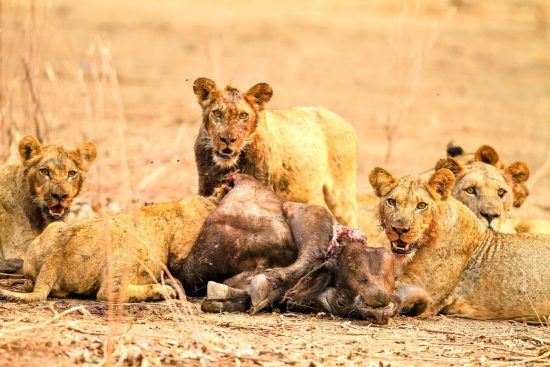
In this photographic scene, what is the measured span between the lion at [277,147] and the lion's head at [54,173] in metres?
0.90

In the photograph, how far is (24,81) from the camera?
1007cm

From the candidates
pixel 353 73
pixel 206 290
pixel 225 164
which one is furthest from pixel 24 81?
pixel 353 73

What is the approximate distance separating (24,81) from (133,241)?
159 inches

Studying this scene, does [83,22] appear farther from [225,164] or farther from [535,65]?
[225,164]

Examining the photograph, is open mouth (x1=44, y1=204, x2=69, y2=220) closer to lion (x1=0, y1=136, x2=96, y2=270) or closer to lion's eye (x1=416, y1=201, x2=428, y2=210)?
lion (x1=0, y1=136, x2=96, y2=270)

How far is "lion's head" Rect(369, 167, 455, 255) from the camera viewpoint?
6543mm

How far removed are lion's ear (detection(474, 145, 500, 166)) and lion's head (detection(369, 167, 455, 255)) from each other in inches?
65.2

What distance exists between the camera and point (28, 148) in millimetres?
7238

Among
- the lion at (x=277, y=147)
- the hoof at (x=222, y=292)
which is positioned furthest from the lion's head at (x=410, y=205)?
the lion at (x=277, y=147)

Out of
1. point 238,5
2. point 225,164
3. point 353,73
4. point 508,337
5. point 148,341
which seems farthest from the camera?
point 238,5

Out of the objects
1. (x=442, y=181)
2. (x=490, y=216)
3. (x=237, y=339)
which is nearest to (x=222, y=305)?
(x=237, y=339)

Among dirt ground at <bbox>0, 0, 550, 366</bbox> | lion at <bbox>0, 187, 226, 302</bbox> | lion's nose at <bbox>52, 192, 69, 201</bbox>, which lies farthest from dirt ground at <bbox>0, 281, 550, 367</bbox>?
lion's nose at <bbox>52, 192, 69, 201</bbox>

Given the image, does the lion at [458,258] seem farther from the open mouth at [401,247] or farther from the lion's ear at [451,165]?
the lion's ear at [451,165]

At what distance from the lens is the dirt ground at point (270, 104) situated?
18.1 feet
